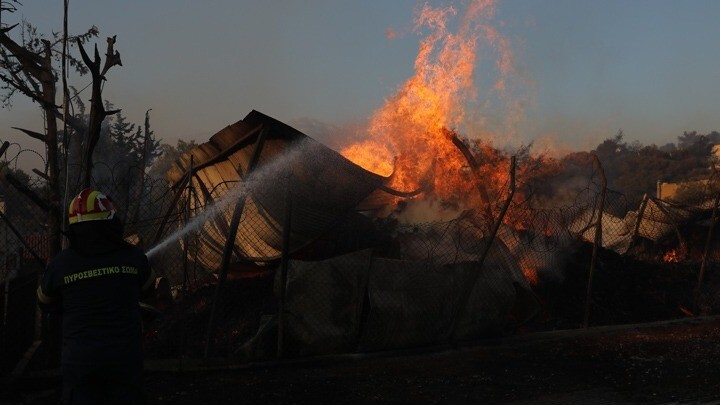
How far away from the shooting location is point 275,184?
9.07 meters

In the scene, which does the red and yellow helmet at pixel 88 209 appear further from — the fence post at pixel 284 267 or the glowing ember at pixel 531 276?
the glowing ember at pixel 531 276

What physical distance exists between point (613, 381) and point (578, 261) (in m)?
5.44

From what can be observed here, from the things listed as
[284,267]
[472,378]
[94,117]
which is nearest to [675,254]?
[472,378]

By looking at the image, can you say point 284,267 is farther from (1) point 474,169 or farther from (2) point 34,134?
(1) point 474,169

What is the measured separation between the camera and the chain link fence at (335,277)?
755cm

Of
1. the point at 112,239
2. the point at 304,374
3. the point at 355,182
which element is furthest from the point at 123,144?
the point at 112,239

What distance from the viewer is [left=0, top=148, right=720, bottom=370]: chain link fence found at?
755 cm

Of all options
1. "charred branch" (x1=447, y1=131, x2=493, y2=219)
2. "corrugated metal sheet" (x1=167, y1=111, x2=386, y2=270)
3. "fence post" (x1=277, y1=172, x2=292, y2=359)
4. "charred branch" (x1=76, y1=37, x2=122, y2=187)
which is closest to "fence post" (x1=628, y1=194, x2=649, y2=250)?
"charred branch" (x1=447, y1=131, x2=493, y2=219)

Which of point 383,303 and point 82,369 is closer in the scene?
point 82,369

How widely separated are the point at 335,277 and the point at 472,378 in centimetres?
207

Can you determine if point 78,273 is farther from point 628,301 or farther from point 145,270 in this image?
point 628,301

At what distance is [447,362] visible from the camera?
7465 mm

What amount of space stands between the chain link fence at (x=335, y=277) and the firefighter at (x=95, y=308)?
272cm

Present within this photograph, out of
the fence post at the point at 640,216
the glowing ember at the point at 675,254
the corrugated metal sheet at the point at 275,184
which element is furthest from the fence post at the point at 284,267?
the glowing ember at the point at 675,254
